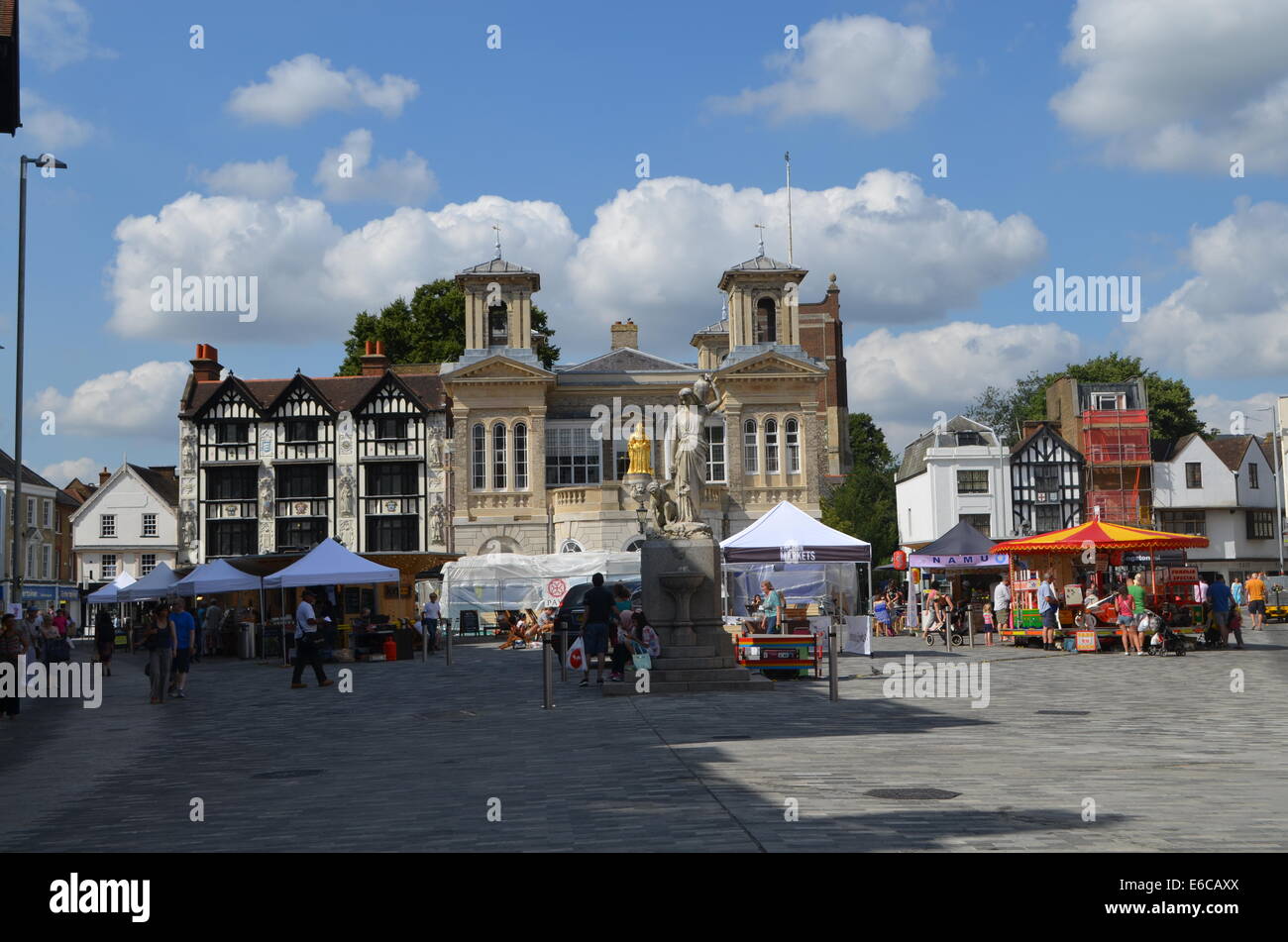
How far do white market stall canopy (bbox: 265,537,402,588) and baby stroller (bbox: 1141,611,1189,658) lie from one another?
16.7 m

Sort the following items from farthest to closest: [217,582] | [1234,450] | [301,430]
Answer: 1. [1234,450]
2. [301,430]
3. [217,582]

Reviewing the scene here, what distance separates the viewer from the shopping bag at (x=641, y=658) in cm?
2005

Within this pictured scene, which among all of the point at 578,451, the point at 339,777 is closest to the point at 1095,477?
the point at 578,451

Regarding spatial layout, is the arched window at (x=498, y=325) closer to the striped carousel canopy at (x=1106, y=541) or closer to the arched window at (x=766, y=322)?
the arched window at (x=766, y=322)

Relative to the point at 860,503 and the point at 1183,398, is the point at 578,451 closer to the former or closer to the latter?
the point at 860,503

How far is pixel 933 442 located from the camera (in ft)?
242

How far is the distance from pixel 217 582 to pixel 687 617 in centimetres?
1868

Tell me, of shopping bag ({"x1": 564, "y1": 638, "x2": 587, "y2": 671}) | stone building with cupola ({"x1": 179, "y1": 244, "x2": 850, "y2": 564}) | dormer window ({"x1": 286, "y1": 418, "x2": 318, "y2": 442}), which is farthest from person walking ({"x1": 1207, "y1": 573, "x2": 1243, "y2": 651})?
dormer window ({"x1": 286, "y1": 418, "x2": 318, "y2": 442})

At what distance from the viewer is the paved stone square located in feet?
27.5

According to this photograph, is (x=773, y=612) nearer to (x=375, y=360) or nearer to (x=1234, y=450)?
(x=375, y=360)

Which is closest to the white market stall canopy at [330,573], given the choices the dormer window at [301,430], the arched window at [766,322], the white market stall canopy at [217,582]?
the white market stall canopy at [217,582]

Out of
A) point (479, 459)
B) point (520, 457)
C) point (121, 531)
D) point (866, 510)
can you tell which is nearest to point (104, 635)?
point (479, 459)

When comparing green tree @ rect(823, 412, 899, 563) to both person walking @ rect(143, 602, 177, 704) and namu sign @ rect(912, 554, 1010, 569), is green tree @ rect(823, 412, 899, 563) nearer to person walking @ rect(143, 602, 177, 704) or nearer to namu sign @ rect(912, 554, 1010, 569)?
namu sign @ rect(912, 554, 1010, 569)

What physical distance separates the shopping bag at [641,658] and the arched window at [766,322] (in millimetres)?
43601
